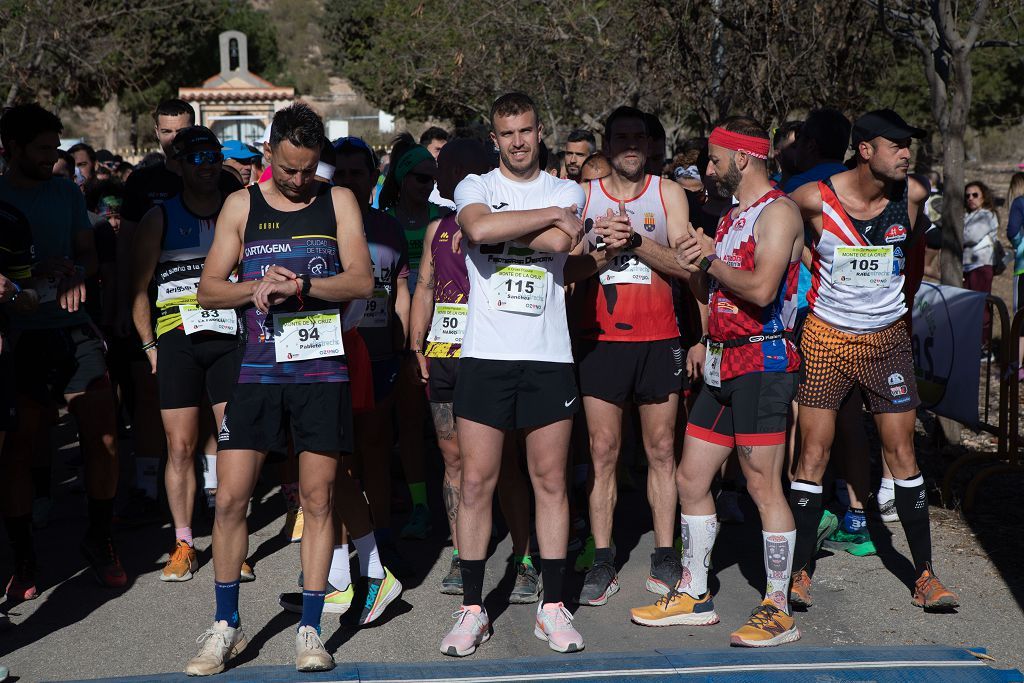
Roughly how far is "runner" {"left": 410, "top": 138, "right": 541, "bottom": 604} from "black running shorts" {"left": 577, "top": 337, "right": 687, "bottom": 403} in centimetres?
50

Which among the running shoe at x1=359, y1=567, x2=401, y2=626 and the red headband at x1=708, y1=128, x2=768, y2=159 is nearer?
the red headband at x1=708, y1=128, x2=768, y2=159

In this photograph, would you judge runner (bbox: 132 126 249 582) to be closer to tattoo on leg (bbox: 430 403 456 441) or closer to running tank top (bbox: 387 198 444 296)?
tattoo on leg (bbox: 430 403 456 441)

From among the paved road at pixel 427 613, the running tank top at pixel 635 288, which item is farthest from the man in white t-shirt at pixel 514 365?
the running tank top at pixel 635 288

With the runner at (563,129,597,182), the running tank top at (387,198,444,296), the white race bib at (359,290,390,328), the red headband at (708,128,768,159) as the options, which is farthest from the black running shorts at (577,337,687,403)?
the runner at (563,129,597,182)

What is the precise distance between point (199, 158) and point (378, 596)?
2.30 m

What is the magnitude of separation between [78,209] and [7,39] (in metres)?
10.4

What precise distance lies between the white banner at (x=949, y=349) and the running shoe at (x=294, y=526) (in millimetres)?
3904

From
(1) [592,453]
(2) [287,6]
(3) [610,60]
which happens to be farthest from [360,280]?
(2) [287,6]

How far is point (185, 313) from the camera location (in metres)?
5.54

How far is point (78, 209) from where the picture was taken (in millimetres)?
5715

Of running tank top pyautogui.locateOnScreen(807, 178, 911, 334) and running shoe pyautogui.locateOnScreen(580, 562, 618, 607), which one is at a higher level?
running tank top pyautogui.locateOnScreen(807, 178, 911, 334)

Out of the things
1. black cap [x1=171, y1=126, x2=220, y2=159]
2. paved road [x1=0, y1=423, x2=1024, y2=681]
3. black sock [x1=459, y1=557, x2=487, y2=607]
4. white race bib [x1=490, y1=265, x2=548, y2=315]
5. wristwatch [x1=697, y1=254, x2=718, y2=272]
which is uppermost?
black cap [x1=171, y1=126, x2=220, y2=159]

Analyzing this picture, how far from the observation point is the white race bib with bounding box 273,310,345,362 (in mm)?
4422

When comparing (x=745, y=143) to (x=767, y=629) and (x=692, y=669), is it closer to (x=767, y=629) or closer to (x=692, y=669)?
(x=767, y=629)
